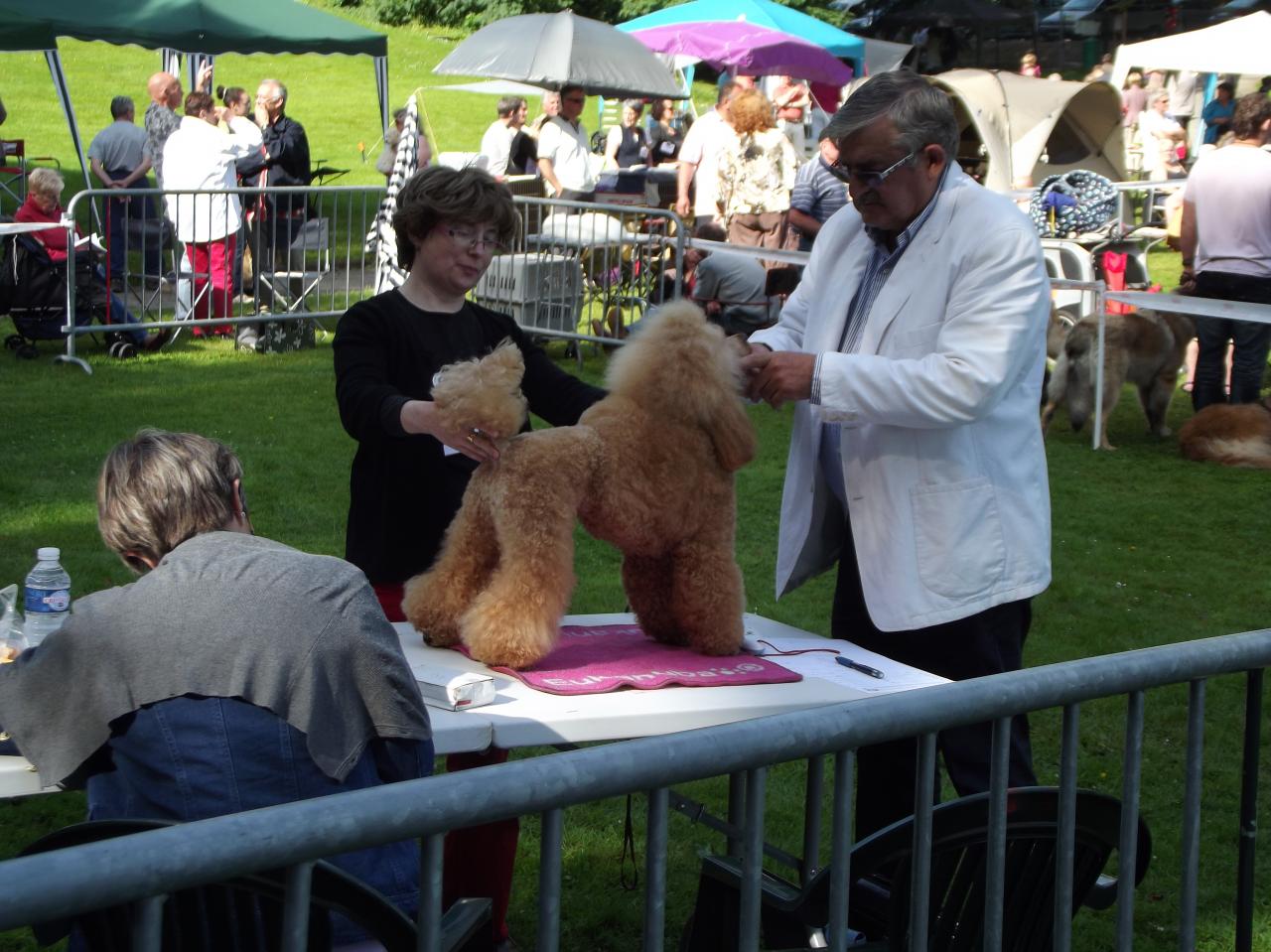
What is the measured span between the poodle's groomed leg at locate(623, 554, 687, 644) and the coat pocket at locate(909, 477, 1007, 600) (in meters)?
0.50

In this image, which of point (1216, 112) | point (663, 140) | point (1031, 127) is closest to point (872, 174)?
point (1031, 127)

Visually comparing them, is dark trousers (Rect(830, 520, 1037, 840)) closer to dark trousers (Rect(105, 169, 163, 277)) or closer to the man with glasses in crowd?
the man with glasses in crowd

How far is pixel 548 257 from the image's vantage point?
9789 mm

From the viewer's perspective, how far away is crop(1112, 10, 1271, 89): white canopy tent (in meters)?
17.7

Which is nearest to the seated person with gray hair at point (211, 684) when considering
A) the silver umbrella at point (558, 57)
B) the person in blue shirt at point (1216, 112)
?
the silver umbrella at point (558, 57)

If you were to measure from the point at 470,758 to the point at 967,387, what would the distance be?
1249mm

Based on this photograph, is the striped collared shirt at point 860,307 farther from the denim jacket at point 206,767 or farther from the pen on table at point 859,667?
the denim jacket at point 206,767

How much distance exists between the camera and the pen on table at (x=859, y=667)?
109 inches

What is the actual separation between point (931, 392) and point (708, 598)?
593mm

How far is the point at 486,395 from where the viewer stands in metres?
2.43

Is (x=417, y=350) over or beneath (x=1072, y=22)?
beneath

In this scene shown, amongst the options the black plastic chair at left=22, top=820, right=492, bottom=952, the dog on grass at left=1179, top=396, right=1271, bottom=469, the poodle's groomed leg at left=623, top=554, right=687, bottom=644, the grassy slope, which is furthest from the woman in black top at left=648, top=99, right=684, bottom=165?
the black plastic chair at left=22, top=820, right=492, bottom=952

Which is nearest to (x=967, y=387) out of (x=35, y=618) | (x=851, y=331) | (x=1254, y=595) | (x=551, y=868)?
(x=851, y=331)

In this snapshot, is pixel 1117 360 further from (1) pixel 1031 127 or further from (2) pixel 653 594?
(1) pixel 1031 127
